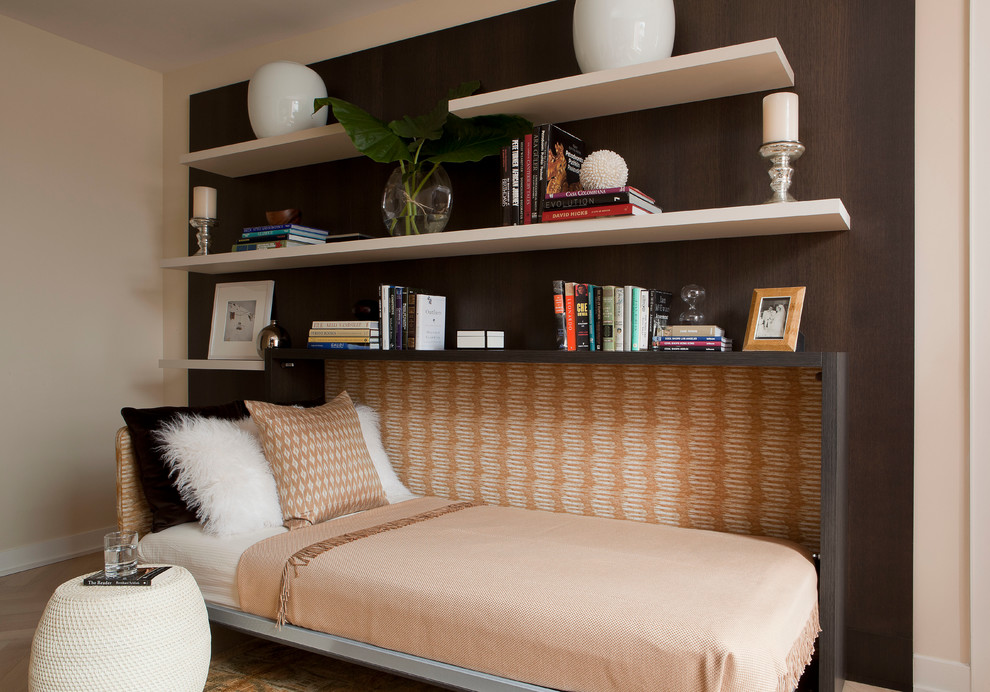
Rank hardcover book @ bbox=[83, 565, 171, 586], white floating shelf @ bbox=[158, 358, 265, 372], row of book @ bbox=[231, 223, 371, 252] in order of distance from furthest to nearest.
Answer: white floating shelf @ bbox=[158, 358, 265, 372] < row of book @ bbox=[231, 223, 371, 252] < hardcover book @ bbox=[83, 565, 171, 586]

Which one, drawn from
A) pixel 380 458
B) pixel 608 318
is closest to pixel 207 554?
pixel 380 458

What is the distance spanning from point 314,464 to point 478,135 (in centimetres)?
123

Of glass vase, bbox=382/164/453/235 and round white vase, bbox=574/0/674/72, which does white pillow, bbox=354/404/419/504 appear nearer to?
glass vase, bbox=382/164/453/235

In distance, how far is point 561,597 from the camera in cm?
162

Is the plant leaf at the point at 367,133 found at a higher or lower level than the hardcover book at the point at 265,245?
higher

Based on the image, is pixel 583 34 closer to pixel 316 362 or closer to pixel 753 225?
pixel 753 225

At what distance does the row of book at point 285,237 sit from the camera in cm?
287

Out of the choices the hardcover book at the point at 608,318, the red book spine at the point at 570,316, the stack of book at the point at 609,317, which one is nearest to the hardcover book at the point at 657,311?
the stack of book at the point at 609,317

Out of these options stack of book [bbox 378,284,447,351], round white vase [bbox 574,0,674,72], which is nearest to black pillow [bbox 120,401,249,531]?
stack of book [bbox 378,284,447,351]

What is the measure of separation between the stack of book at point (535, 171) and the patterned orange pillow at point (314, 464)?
Answer: 938 millimetres

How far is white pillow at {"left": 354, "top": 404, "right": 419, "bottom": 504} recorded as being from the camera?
2705 millimetres

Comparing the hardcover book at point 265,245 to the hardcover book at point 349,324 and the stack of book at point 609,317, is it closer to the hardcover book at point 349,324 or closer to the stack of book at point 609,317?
the hardcover book at point 349,324

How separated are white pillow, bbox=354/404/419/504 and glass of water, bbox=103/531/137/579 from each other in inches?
36.7

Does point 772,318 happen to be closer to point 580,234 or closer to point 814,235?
point 814,235
